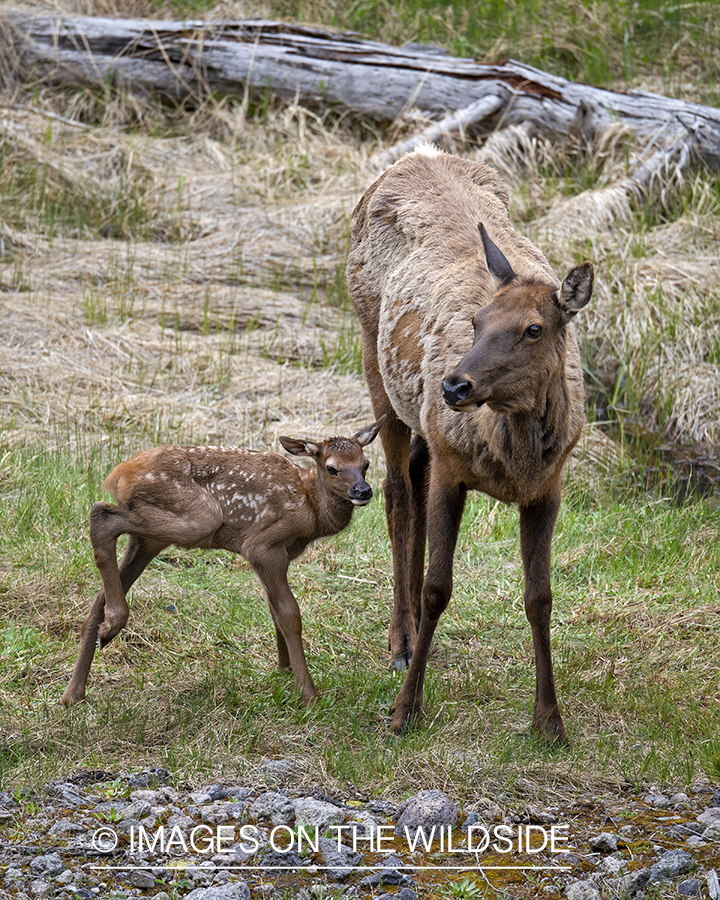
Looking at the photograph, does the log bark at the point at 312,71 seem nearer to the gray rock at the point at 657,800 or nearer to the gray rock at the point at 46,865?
the gray rock at the point at 657,800

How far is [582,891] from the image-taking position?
12.5ft

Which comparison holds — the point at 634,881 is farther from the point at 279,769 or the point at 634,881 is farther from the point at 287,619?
the point at 287,619

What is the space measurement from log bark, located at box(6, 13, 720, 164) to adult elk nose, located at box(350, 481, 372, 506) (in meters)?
7.89

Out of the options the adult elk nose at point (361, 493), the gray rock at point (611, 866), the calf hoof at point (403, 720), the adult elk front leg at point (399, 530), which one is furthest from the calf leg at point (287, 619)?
the gray rock at point (611, 866)

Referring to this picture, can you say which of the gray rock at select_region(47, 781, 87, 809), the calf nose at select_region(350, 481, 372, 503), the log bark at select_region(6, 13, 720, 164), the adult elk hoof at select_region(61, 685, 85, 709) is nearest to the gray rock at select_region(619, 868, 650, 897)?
the gray rock at select_region(47, 781, 87, 809)

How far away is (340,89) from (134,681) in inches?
360

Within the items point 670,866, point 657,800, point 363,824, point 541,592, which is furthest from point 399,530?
point 670,866

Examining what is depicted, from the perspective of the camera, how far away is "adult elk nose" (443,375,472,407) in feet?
A: 14.5

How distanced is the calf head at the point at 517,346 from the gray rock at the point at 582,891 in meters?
1.78

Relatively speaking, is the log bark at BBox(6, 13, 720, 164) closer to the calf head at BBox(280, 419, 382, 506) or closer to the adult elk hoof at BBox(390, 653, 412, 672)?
the calf head at BBox(280, 419, 382, 506)

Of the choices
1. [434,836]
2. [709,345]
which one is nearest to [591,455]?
[709,345]

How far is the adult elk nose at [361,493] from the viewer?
17.4 ft

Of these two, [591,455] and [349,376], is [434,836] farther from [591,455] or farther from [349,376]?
[349,376]

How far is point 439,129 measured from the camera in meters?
12.0
